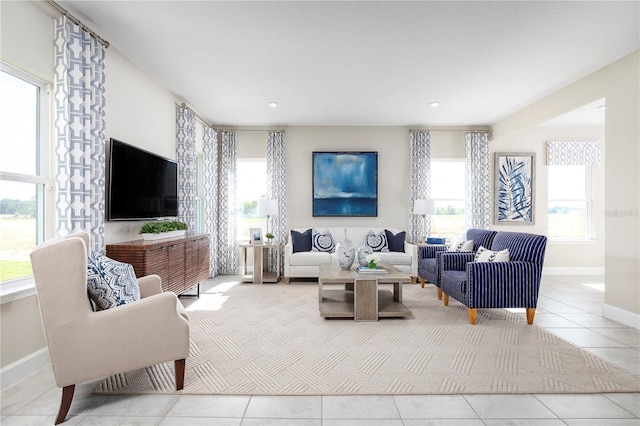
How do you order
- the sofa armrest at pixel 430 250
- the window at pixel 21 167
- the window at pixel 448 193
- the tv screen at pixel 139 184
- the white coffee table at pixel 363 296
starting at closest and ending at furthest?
the window at pixel 21 167 → the tv screen at pixel 139 184 → the white coffee table at pixel 363 296 → the sofa armrest at pixel 430 250 → the window at pixel 448 193

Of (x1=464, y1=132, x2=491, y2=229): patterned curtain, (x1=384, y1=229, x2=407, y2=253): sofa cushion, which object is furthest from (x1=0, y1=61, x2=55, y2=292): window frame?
(x1=464, y1=132, x2=491, y2=229): patterned curtain

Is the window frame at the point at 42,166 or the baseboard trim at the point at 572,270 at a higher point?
the window frame at the point at 42,166

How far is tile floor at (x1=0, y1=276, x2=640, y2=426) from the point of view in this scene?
183cm

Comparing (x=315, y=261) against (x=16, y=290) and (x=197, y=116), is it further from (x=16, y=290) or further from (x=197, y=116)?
(x=16, y=290)

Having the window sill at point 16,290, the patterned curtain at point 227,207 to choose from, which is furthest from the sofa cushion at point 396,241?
the window sill at point 16,290

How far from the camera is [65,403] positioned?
1.83 meters

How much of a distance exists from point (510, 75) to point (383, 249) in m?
3.12

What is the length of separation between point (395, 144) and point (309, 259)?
109 inches

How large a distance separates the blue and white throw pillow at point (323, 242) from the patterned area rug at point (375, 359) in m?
1.88

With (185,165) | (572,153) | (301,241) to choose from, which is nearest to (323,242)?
(301,241)

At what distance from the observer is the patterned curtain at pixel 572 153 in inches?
241

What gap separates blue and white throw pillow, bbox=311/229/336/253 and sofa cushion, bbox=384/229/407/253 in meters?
0.99

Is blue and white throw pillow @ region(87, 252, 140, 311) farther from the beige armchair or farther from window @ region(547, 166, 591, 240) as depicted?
window @ region(547, 166, 591, 240)

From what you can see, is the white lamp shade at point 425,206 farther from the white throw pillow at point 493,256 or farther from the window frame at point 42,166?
the window frame at point 42,166
